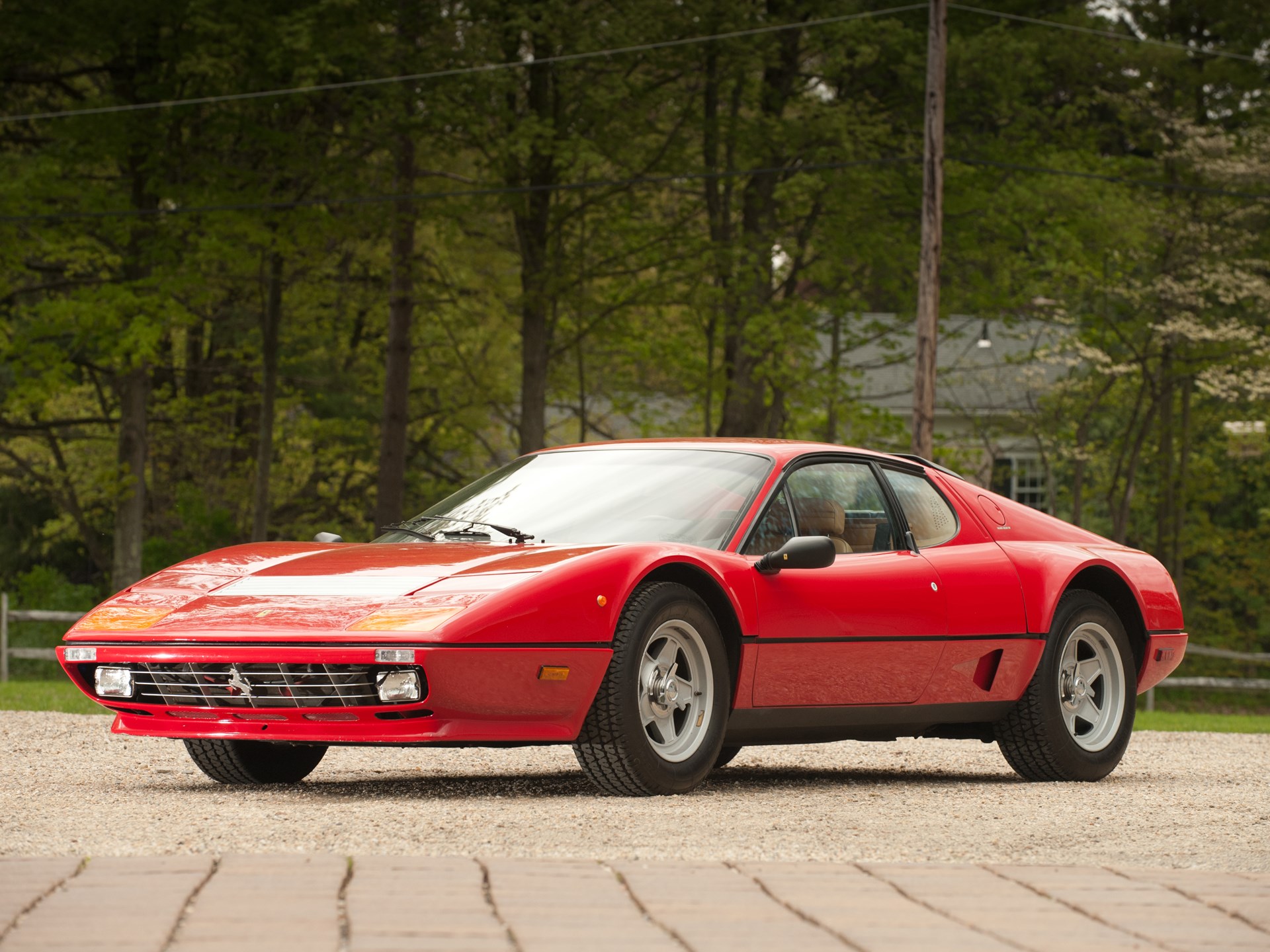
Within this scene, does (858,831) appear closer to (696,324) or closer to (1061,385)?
(696,324)

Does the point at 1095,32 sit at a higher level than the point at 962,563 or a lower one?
higher

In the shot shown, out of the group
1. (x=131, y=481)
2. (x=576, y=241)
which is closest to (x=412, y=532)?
(x=131, y=481)

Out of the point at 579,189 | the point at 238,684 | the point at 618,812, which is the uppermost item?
the point at 579,189

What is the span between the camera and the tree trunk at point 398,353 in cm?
2539

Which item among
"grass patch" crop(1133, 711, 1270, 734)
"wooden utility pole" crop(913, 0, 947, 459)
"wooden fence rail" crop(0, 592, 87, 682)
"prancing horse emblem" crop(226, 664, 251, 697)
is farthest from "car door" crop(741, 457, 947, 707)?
"wooden fence rail" crop(0, 592, 87, 682)

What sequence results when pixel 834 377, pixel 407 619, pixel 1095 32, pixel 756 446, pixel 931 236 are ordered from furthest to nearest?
pixel 834 377
pixel 1095 32
pixel 931 236
pixel 756 446
pixel 407 619

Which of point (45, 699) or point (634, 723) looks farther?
point (45, 699)

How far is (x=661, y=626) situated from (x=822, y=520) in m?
1.29

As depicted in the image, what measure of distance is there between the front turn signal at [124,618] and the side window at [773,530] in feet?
7.24

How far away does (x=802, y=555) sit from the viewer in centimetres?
643

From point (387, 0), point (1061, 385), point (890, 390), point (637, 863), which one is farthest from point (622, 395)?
point (637, 863)

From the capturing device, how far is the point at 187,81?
80.7 feet

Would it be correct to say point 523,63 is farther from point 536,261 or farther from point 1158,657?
point 1158,657

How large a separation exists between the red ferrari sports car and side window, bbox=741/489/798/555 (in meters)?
0.01
